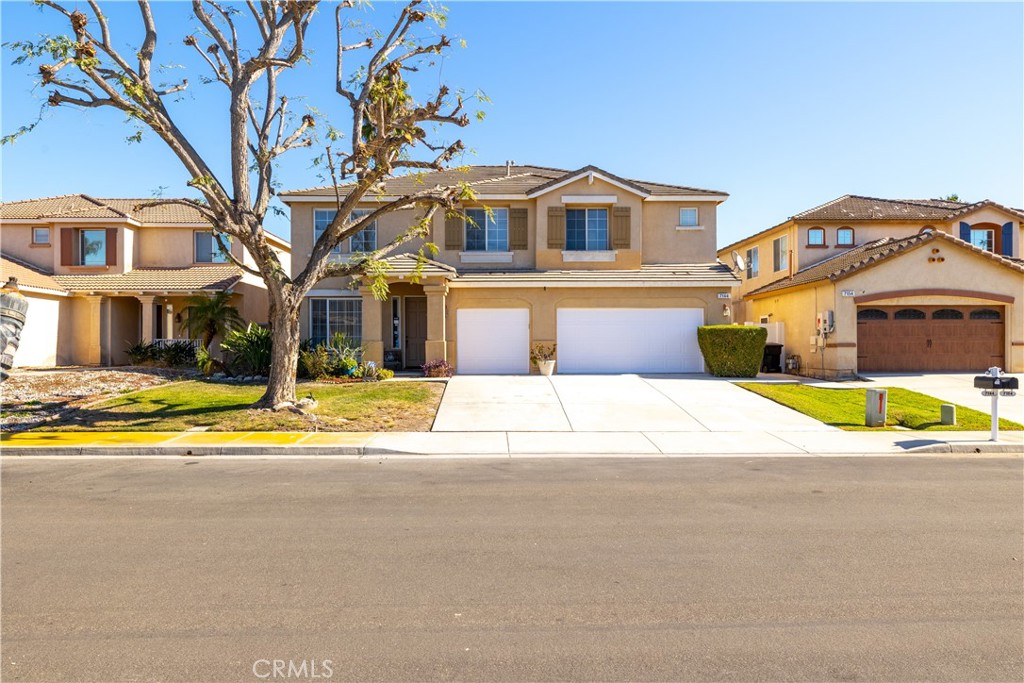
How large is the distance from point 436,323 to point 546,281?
397cm

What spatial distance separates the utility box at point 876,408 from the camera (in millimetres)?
13414

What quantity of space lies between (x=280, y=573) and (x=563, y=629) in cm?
241

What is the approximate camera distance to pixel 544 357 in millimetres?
Answer: 21594

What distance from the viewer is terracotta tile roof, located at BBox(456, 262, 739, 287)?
856 inches

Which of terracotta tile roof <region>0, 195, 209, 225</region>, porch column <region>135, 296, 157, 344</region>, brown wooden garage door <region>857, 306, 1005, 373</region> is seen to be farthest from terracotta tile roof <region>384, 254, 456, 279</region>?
brown wooden garage door <region>857, 306, 1005, 373</region>

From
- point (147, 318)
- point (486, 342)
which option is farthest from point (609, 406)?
point (147, 318)

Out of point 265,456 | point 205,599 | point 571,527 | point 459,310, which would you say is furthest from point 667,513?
point 459,310

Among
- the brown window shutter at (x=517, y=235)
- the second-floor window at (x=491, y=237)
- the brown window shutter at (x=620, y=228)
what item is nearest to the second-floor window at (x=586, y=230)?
the brown window shutter at (x=620, y=228)

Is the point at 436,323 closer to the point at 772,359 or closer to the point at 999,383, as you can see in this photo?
the point at 772,359

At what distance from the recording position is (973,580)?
507cm

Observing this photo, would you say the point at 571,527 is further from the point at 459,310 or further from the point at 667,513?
the point at 459,310

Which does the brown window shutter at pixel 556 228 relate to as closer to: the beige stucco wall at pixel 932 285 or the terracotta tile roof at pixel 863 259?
the terracotta tile roof at pixel 863 259

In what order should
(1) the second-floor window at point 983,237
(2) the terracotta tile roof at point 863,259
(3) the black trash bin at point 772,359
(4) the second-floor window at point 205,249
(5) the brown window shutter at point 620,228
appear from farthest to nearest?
(4) the second-floor window at point 205,249 → (1) the second-floor window at point 983,237 → (3) the black trash bin at point 772,359 → (5) the brown window shutter at point 620,228 → (2) the terracotta tile roof at point 863,259

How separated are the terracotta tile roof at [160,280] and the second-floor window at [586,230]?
42.4ft
